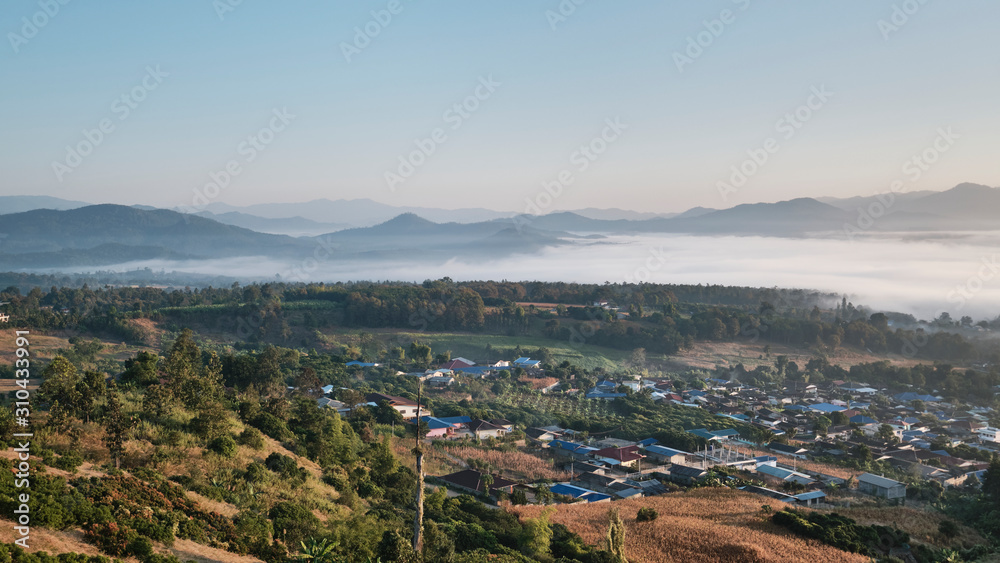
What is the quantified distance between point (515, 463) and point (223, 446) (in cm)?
1589

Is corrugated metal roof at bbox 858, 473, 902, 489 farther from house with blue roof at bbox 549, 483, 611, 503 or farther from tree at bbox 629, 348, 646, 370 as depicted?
tree at bbox 629, 348, 646, 370

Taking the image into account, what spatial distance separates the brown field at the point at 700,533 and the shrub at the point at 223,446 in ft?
30.7

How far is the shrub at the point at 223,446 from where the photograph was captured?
16562 millimetres

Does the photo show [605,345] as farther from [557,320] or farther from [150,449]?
[150,449]

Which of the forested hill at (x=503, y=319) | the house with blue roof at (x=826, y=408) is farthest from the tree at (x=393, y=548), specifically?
the forested hill at (x=503, y=319)

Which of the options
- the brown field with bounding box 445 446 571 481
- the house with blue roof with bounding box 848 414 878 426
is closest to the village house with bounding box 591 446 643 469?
the brown field with bounding box 445 446 571 481

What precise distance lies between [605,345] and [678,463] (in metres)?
35.6

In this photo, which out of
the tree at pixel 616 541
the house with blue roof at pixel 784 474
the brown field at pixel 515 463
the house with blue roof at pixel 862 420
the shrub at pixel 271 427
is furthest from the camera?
the house with blue roof at pixel 862 420

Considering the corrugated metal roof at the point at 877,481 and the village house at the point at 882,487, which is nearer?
the village house at the point at 882,487

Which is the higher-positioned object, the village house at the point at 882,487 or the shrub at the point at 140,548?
the shrub at the point at 140,548

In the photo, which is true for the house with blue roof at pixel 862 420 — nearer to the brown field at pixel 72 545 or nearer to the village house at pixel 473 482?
the village house at pixel 473 482

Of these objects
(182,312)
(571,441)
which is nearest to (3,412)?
(571,441)

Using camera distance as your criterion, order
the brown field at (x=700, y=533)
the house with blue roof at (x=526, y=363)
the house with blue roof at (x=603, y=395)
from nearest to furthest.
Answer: the brown field at (x=700, y=533) → the house with blue roof at (x=603, y=395) → the house with blue roof at (x=526, y=363)

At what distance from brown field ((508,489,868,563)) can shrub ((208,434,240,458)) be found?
9.36 m
